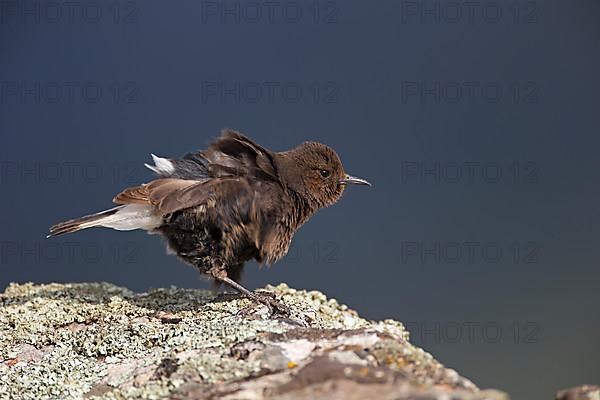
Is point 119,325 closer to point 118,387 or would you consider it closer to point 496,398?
point 118,387

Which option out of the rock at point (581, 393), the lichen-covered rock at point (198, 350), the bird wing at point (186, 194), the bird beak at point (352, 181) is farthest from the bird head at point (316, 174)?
the rock at point (581, 393)

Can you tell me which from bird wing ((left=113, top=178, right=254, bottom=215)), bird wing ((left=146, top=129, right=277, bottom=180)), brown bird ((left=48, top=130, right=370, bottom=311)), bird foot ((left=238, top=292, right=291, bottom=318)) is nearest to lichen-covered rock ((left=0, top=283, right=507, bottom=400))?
bird foot ((left=238, top=292, right=291, bottom=318))

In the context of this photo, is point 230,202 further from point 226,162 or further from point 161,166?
point 161,166

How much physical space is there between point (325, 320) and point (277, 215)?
70 centimetres

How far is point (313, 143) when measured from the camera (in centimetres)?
424

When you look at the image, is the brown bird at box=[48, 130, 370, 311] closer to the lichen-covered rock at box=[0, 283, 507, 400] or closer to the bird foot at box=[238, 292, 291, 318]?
the bird foot at box=[238, 292, 291, 318]

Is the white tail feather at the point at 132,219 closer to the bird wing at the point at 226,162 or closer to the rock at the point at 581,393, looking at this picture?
the bird wing at the point at 226,162

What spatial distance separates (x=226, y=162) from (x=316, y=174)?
0.49 m

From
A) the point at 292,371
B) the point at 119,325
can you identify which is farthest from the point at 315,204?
the point at 292,371

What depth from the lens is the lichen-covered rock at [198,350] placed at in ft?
6.93

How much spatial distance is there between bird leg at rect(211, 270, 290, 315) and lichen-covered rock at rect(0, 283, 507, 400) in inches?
1.7

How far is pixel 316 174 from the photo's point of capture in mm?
4137

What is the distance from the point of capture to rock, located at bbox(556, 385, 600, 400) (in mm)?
2109

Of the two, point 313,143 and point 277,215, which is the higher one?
point 313,143
